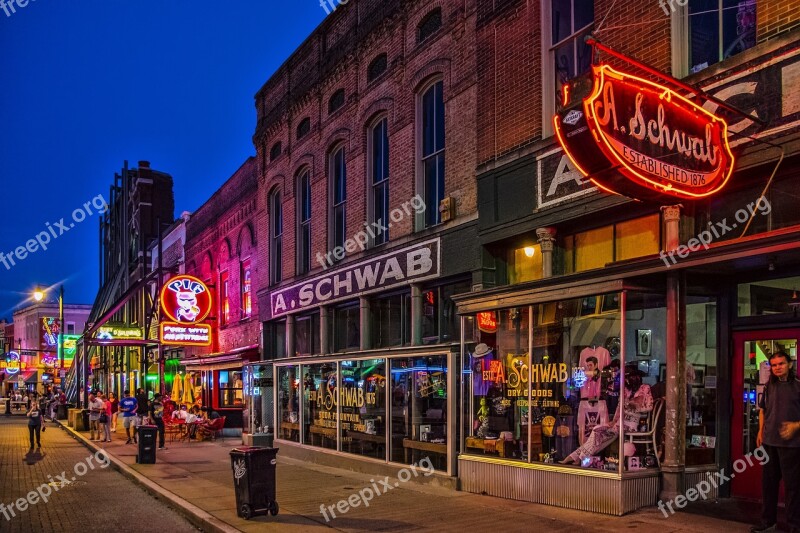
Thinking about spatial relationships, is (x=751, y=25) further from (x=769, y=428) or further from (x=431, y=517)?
(x=431, y=517)

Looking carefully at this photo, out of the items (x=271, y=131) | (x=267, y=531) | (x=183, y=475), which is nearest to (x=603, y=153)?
(x=267, y=531)

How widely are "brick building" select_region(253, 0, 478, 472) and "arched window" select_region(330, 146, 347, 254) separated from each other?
36mm

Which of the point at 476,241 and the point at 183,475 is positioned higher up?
the point at 476,241

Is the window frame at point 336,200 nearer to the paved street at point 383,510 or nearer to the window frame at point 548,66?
the paved street at point 383,510

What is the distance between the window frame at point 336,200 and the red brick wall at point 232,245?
195 inches

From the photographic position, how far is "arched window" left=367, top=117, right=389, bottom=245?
1698 centimetres

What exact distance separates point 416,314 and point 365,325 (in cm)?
222

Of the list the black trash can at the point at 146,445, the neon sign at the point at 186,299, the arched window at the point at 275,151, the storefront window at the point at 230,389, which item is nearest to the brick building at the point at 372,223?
the arched window at the point at 275,151

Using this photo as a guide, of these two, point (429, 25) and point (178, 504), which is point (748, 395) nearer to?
point (178, 504)

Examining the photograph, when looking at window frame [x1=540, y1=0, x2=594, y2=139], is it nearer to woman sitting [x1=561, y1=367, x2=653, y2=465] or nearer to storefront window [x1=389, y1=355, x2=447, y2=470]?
woman sitting [x1=561, y1=367, x2=653, y2=465]

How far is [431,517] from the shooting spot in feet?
33.1

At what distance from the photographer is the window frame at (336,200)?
1881cm

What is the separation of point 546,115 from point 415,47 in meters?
4.68

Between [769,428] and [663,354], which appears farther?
[663,354]
